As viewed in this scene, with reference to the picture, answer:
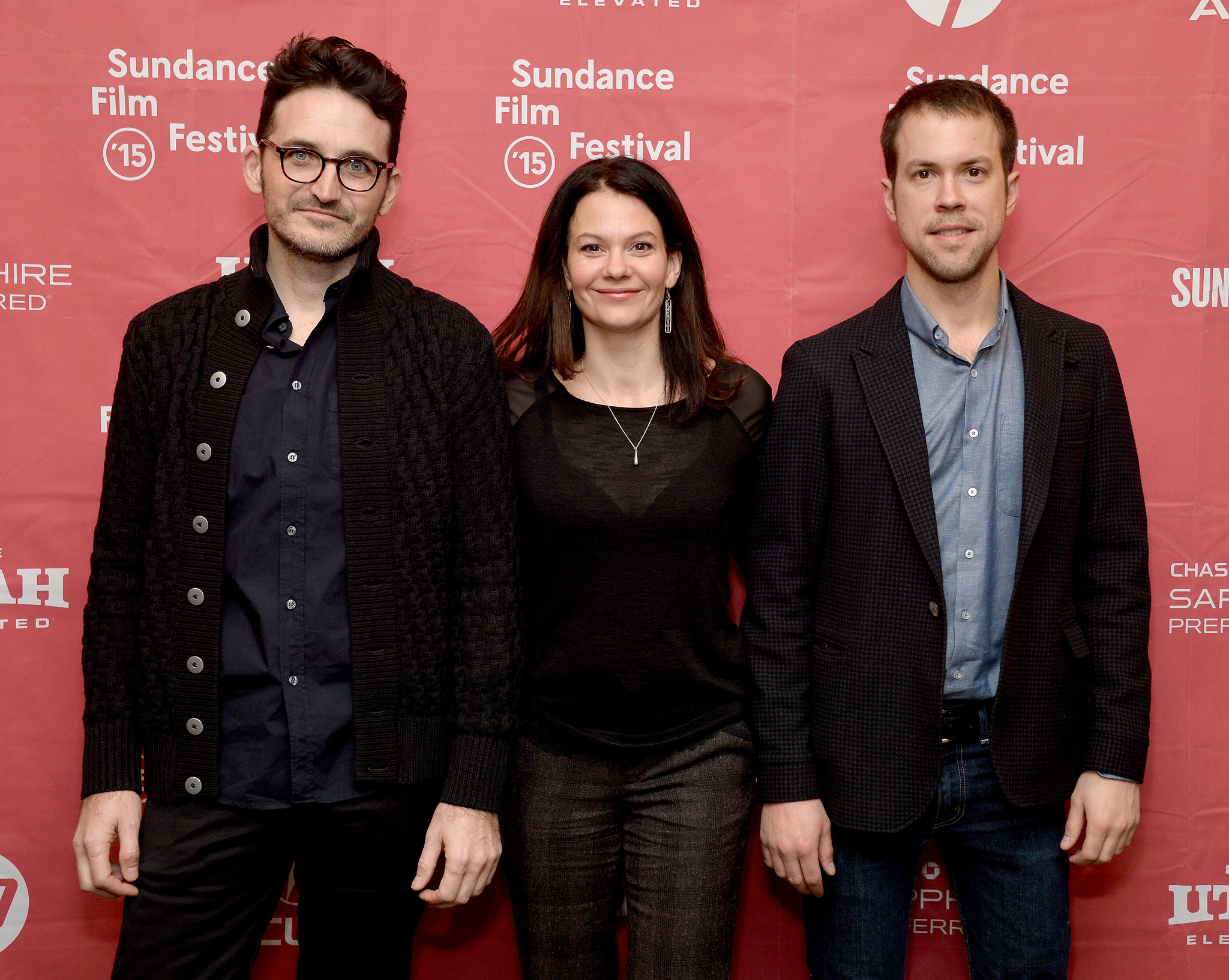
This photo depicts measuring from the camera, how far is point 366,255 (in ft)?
5.54

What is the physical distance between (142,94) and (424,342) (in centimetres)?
104

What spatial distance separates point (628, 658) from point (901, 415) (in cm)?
65

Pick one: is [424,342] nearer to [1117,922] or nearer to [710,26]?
[710,26]

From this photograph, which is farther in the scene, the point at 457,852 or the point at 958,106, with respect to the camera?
the point at 958,106

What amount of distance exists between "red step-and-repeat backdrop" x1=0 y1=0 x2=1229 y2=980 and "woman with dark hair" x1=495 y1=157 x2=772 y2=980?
1.49 feet

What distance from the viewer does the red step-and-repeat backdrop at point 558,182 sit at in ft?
7.00

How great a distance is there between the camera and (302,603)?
5.14 ft

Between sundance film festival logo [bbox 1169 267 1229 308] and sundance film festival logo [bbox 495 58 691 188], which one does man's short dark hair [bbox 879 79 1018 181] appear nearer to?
sundance film festival logo [bbox 495 58 691 188]

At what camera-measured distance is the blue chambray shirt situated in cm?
174

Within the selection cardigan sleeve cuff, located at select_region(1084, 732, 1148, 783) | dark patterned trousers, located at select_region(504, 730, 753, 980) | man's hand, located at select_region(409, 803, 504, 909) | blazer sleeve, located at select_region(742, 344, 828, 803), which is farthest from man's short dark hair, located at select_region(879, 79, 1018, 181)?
man's hand, located at select_region(409, 803, 504, 909)

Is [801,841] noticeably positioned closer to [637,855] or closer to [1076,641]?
[637,855]

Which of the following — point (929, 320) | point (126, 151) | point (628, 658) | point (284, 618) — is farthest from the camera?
point (126, 151)

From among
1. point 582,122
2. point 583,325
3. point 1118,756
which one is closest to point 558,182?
point 582,122

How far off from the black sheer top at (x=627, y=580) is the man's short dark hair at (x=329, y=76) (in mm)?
634
